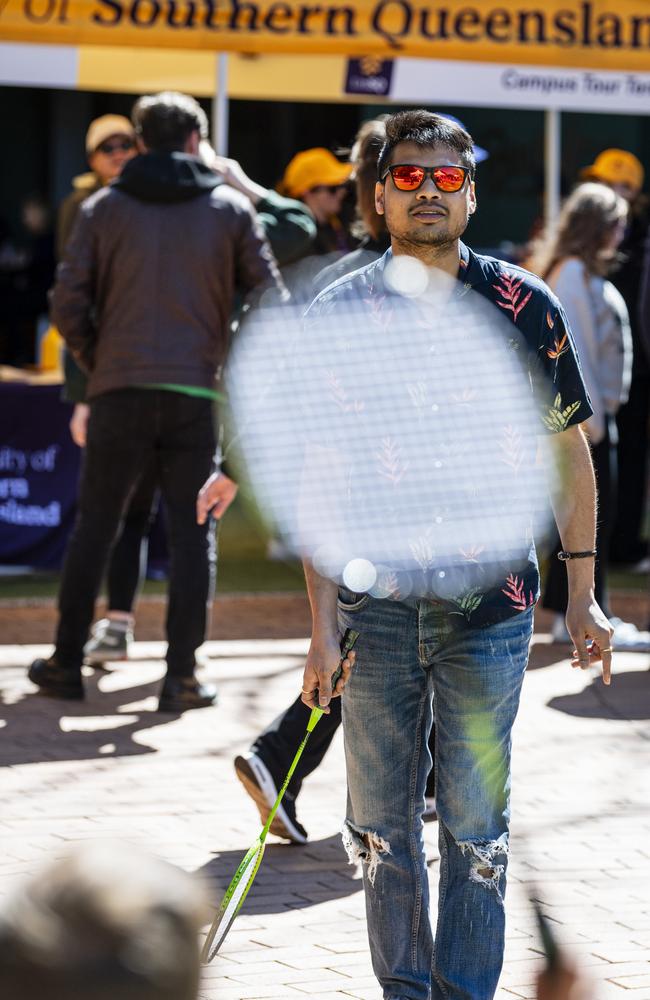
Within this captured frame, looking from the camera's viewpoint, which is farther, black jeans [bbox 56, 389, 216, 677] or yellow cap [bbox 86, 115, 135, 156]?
yellow cap [bbox 86, 115, 135, 156]

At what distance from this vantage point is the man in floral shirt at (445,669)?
3080 millimetres

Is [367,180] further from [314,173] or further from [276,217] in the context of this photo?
[314,173]

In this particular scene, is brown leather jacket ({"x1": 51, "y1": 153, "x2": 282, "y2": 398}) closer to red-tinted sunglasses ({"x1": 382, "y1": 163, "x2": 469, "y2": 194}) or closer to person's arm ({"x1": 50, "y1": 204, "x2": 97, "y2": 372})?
person's arm ({"x1": 50, "y1": 204, "x2": 97, "y2": 372})

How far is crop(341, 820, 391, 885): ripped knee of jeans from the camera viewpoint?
3.19 meters

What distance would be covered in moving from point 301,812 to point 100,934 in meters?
3.96

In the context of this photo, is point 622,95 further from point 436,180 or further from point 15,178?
point 15,178

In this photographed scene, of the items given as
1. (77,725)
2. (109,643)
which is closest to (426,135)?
(77,725)

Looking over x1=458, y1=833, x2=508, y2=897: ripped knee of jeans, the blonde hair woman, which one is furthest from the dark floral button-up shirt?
the blonde hair woman

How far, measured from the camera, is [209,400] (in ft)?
20.6

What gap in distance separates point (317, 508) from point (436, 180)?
0.67 metres

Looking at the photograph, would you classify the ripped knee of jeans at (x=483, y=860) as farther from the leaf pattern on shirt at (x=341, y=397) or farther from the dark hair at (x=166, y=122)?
the dark hair at (x=166, y=122)

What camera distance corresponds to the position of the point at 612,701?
6645 mm

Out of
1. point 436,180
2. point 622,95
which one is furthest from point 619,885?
point 622,95

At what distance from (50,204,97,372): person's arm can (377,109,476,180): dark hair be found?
3196mm
